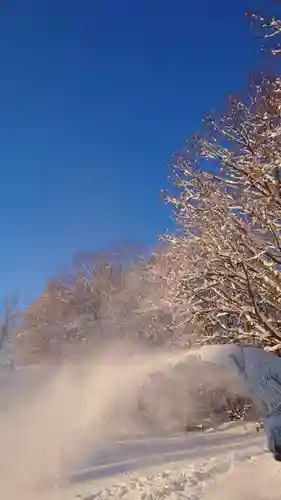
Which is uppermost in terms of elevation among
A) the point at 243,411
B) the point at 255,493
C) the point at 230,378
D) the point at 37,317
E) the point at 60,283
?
the point at 60,283

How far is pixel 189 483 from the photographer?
800cm

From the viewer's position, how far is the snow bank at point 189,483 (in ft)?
24.0

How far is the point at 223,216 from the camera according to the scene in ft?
28.2

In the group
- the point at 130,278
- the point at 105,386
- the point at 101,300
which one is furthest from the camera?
the point at 101,300

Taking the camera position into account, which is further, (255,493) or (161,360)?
(161,360)

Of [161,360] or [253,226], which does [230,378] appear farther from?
[253,226]

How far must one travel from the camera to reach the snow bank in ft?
Answer: 24.0

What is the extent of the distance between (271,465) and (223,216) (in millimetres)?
4337

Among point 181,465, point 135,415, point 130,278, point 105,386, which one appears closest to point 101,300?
point 130,278

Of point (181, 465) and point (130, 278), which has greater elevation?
point (130, 278)

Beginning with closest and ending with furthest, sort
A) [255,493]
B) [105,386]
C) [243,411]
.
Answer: [255,493] → [243,411] → [105,386]

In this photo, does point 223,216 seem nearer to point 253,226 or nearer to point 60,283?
point 253,226

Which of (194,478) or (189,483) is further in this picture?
(194,478)

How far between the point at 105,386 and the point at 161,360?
7.86 feet
